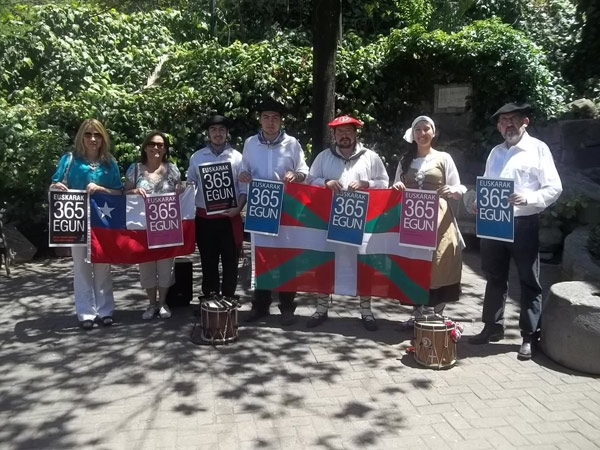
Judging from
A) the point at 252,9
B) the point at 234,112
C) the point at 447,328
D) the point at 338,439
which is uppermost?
the point at 252,9

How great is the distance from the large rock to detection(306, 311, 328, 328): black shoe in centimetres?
208

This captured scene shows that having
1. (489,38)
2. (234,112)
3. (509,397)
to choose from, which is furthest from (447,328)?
(489,38)

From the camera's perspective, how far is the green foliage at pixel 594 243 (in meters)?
7.35

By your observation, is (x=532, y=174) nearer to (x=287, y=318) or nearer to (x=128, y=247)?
(x=287, y=318)

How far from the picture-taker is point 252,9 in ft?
49.7

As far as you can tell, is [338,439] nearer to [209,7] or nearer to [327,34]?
[327,34]

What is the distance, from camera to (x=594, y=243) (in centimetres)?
742

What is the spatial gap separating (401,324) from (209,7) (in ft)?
36.7

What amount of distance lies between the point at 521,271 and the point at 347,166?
1803 mm

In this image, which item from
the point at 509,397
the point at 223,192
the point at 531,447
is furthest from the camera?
the point at 223,192

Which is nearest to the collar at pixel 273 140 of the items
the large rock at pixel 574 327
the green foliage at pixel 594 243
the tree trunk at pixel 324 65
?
the tree trunk at pixel 324 65

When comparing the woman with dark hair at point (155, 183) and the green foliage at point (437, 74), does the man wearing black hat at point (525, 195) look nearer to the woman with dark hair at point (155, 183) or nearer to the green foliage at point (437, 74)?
the woman with dark hair at point (155, 183)

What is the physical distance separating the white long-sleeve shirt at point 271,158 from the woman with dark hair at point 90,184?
1.34 m

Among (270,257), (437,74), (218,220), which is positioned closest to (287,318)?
(270,257)
